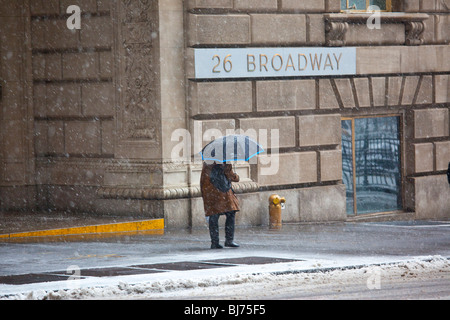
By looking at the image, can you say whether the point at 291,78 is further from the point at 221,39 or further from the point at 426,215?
the point at 426,215

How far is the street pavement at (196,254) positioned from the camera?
11.0m

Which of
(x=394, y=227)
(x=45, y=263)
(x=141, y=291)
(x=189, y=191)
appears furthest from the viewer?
(x=394, y=227)

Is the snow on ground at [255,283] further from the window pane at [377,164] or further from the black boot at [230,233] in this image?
the window pane at [377,164]

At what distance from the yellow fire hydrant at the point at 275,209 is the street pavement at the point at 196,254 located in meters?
0.25

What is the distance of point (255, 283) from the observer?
34.5 feet

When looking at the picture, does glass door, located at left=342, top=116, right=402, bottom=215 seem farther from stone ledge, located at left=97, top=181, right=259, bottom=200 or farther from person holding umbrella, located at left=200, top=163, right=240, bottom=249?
person holding umbrella, located at left=200, top=163, right=240, bottom=249

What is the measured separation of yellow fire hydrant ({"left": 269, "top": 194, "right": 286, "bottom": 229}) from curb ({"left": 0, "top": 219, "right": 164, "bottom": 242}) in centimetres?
219

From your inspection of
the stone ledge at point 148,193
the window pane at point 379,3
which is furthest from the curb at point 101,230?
the window pane at point 379,3

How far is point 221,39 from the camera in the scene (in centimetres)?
1700

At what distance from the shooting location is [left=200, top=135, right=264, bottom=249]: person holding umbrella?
13.6 m
